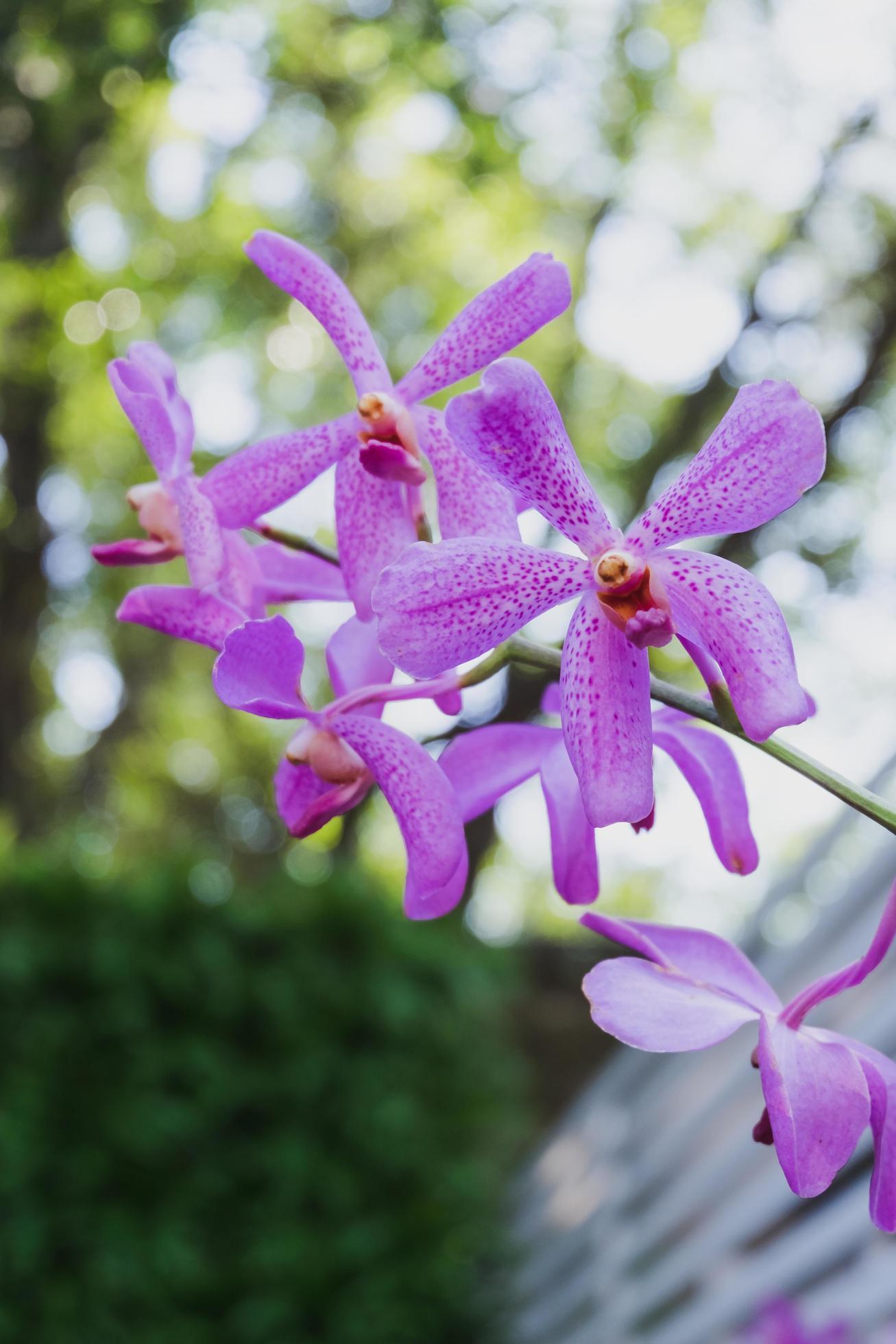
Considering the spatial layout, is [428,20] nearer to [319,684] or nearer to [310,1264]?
[310,1264]

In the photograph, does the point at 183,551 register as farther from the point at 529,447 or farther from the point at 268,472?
the point at 529,447

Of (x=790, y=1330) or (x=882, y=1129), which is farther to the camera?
(x=790, y=1330)

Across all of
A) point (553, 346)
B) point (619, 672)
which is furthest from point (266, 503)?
point (553, 346)

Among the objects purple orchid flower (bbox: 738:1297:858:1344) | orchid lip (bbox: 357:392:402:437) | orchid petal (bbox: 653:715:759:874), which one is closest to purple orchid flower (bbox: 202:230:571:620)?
orchid lip (bbox: 357:392:402:437)

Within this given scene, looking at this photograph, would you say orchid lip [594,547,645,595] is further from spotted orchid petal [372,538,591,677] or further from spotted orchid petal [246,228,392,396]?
spotted orchid petal [246,228,392,396]

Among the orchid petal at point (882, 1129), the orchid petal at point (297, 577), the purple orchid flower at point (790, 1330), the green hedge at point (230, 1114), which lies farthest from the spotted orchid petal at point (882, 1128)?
the green hedge at point (230, 1114)

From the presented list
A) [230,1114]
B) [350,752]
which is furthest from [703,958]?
[230,1114]

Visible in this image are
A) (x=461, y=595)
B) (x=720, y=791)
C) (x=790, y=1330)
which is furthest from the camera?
(x=790, y=1330)
